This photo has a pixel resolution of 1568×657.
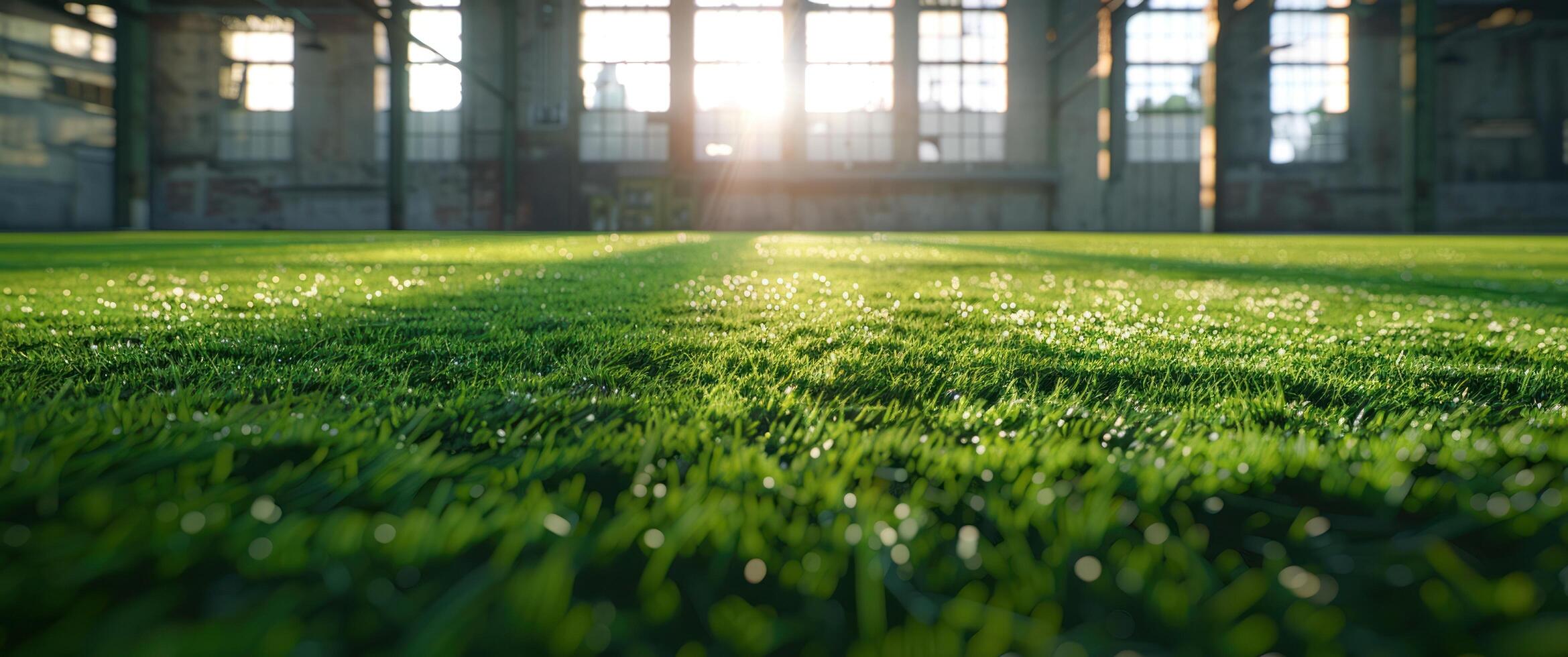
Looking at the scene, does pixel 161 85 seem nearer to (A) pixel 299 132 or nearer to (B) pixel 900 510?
(A) pixel 299 132

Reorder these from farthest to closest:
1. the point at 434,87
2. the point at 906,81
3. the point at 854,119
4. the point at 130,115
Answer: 1. the point at 854,119
2. the point at 434,87
3. the point at 906,81
4. the point at 130,115

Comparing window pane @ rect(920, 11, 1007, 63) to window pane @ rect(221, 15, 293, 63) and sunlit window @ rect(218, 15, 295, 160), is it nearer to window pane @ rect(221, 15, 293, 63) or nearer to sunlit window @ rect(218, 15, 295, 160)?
window pane @ rect(221, 15, 293, 63)

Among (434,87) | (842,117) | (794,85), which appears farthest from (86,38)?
(842,117)

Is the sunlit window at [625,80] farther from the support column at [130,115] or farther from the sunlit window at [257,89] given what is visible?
the support column at [130,115]

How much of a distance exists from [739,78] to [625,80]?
3.63 metres

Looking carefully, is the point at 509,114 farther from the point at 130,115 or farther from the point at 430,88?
the point at 130,115

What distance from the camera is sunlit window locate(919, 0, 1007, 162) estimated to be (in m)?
24.3

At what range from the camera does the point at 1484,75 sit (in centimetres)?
2481

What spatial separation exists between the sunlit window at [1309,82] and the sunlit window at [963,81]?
28.5 ft

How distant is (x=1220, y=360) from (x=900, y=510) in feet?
5.07

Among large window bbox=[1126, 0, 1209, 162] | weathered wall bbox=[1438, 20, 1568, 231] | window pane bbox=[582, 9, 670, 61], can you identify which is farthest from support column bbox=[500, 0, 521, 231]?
weathered wall bbox=[1438, 20, 1568, 231]

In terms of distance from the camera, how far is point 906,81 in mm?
24203

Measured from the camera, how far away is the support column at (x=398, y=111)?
762 inches

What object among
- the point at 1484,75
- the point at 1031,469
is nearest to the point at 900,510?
the point at 1031,469
